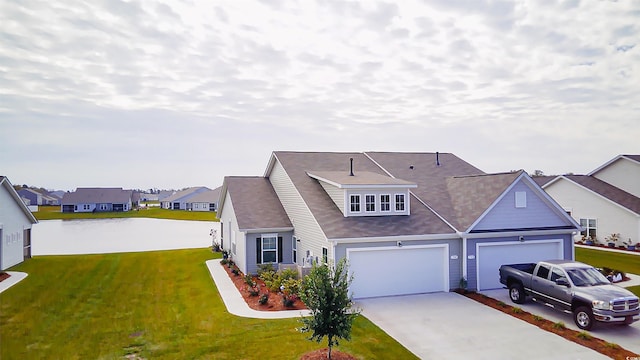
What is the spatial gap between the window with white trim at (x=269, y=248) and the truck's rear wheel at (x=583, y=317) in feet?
45.9

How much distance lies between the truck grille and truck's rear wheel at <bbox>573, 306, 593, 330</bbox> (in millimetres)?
708

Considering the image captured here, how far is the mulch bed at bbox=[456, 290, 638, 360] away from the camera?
1099 centimetres

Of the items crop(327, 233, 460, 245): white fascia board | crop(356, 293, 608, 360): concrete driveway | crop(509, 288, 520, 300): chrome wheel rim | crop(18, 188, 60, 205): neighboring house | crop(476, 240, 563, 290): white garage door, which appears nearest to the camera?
crop(356, 293, 608, 360): concrete driveway

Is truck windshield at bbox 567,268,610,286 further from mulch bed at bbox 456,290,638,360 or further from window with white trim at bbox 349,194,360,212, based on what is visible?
window with white trim at bbox 349,194,360,212

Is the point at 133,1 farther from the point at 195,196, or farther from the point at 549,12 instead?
the point at 195,196

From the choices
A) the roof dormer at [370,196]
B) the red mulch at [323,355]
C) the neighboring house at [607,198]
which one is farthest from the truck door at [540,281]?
the neighboring house at [607,198]

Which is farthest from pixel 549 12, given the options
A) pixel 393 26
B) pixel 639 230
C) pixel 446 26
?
pixel 639 230

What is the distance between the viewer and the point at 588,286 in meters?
13.2

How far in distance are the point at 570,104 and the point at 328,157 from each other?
593 inches

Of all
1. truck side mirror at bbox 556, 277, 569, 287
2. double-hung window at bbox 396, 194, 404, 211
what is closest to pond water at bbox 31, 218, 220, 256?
double-hung window at bbox 396, 194, 404, 211

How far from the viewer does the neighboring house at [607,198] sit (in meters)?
28.7

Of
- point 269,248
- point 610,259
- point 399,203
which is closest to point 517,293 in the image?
point 399,203

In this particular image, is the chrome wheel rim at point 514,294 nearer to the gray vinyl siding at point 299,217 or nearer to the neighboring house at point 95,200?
the gray vinyl siding at point 299,217

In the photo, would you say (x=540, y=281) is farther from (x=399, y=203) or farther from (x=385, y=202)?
(x=385, y=202)
